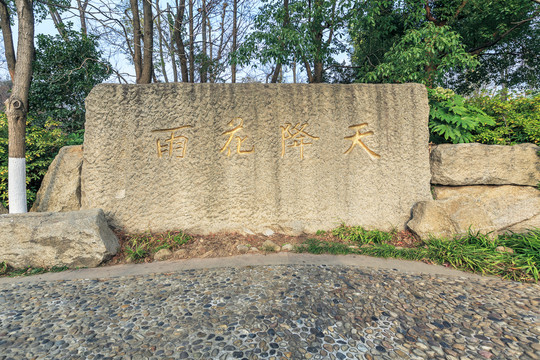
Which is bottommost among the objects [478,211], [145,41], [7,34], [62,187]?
[478,211]

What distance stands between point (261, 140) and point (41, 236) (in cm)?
303

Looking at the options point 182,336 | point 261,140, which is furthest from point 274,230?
point 182,336

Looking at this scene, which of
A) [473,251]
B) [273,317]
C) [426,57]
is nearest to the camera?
[273,317]

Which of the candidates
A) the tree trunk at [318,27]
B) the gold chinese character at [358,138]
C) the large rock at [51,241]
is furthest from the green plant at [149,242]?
the tree trunk at [318,27]

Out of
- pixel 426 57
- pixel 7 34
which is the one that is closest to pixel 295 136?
pixel 426 57

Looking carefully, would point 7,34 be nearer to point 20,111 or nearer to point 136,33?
point 20,111

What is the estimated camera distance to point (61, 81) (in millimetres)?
6961

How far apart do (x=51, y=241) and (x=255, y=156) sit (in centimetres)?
278

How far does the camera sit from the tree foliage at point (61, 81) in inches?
269

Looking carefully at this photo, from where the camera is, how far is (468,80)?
10180 mm

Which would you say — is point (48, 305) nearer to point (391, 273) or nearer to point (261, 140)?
point (261, 140)

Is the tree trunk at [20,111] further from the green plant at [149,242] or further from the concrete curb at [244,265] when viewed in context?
the green plant at [149,242]

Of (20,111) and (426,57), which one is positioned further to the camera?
(426,57)

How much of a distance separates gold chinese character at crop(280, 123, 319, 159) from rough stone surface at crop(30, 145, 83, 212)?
10.7ft
